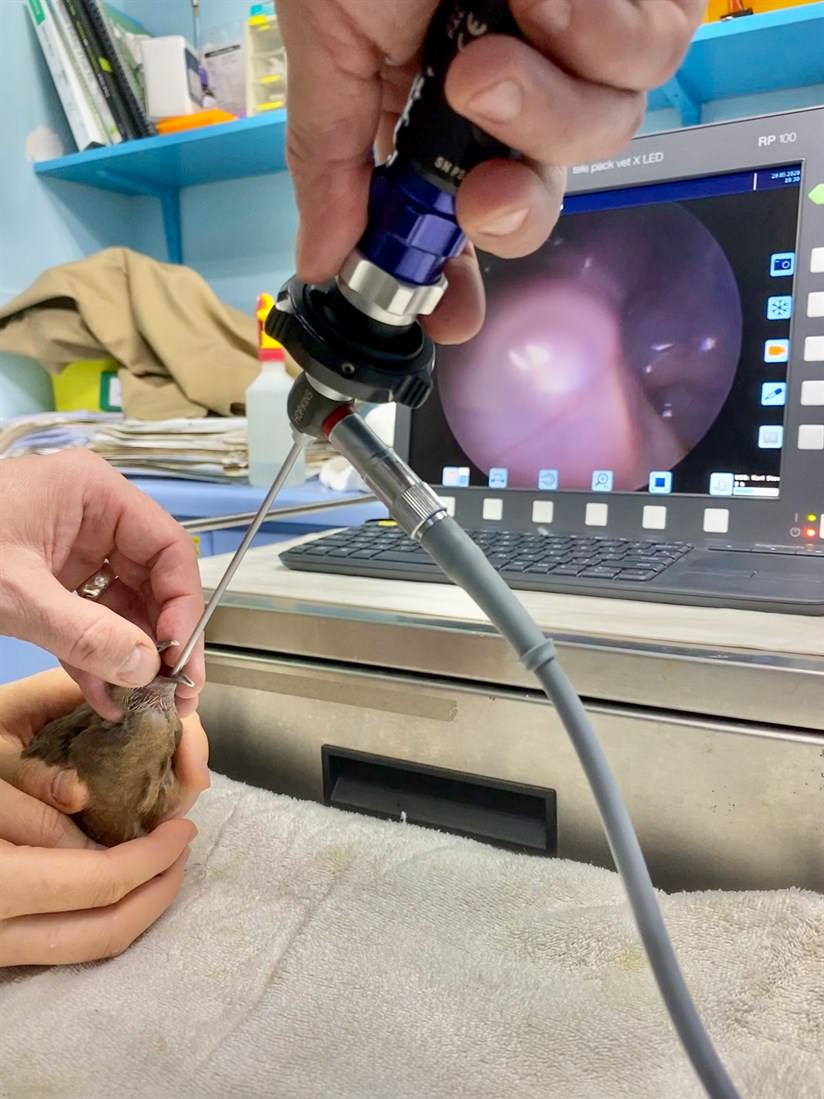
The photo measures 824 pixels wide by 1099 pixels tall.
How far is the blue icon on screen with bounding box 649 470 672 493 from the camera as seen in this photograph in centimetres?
66

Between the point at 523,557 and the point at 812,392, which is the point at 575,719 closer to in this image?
the point at 523,557

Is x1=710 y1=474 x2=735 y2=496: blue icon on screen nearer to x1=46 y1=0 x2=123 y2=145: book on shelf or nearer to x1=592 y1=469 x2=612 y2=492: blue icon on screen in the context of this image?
x1=592 y1=469 x2=612 y2=492: blue icon on screen

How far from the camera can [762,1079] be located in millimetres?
294

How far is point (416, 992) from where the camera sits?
354 mm

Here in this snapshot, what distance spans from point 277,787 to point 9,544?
24 centimetres

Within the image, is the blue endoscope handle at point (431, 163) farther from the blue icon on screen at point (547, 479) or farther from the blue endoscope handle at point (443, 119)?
the blue icon on screen at point (547, 479)

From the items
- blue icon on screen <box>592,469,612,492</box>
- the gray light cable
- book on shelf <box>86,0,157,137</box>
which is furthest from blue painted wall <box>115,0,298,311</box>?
the gray light cable

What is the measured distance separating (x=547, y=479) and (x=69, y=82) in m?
1.37

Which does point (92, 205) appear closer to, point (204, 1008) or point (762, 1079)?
point (204, 1008)

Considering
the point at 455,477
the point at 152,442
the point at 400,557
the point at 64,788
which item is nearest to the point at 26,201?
the point at 152,442

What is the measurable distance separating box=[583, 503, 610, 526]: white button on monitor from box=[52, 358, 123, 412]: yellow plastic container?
1.00 metres

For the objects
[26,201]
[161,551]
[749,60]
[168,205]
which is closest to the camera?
[161,551]

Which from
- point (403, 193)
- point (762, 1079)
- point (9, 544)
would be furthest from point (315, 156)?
point (762, 1079)

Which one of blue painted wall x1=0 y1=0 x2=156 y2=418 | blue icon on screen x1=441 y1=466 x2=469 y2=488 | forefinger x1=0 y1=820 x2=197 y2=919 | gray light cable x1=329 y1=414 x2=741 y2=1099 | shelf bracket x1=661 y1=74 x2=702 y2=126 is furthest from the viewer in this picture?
blue painted wall x1=0 y1=0 x2=156 y2=418
